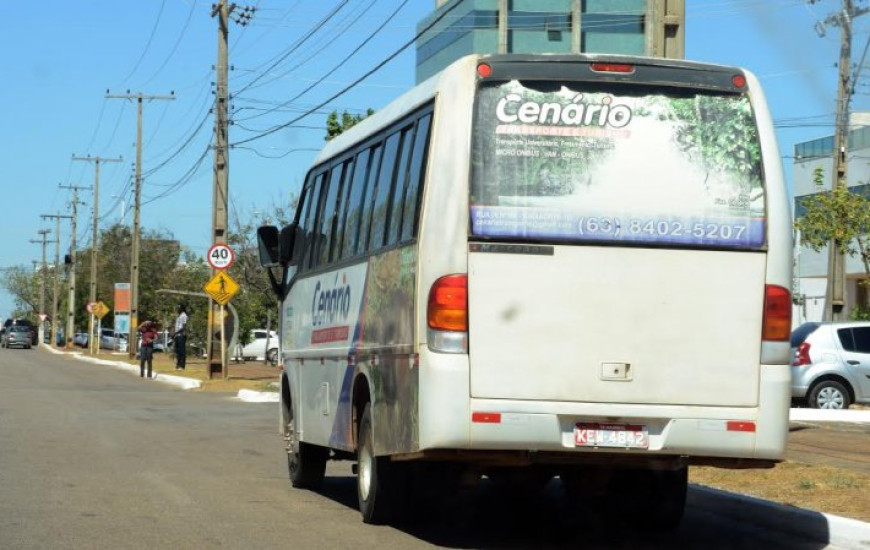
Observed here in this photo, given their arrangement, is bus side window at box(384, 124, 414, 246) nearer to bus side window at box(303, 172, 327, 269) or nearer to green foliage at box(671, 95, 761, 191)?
green foliage at box(671, 95, 761, 191)

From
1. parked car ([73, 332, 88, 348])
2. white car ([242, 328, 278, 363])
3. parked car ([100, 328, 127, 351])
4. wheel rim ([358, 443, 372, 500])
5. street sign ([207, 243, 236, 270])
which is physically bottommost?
parked car ([73, 332, 88, 348])

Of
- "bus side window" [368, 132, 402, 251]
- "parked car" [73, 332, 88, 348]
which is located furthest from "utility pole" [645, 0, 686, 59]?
"parked car" [73, 332, 88, 348]

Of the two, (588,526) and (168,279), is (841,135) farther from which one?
(168,279)

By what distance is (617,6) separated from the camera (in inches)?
3388

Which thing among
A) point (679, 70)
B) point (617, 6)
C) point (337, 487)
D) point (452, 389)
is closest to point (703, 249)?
point (679, 70)

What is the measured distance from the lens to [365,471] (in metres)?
11.1

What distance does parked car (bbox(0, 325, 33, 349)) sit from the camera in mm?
95812

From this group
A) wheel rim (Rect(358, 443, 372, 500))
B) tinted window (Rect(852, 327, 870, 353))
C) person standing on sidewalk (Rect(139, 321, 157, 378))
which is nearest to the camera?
wheel rim (Rect(358, 443, 372, 500))

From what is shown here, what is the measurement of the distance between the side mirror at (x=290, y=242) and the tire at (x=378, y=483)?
363 cm

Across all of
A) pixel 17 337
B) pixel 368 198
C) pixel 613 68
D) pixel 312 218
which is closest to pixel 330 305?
pixel 368 198

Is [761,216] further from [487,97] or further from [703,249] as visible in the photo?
[487,97]

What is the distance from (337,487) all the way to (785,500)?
440 cm

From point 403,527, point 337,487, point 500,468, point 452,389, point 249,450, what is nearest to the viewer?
point 452,389

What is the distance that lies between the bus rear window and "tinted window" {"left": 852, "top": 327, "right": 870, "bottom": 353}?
1625cm
